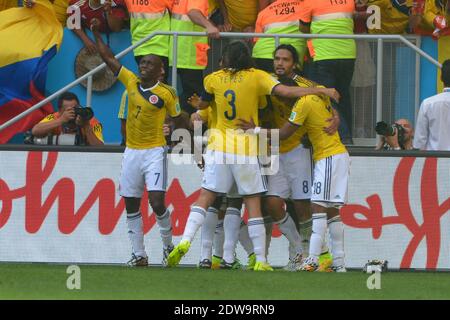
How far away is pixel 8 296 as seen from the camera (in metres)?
12.1

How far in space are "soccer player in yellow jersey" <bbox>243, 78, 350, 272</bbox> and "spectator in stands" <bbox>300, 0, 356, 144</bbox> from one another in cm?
127

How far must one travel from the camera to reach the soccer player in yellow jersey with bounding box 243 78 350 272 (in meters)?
14.9

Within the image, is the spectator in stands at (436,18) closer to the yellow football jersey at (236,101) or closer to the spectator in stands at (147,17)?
the spectator in stands at (147,17)

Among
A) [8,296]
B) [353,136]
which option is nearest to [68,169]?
[353,136]

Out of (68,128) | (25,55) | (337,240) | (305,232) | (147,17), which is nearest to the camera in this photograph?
(337,240)

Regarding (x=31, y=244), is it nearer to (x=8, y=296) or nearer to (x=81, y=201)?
(x=81, y=201)

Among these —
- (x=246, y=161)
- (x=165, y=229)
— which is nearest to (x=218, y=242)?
(x=165, y=229)

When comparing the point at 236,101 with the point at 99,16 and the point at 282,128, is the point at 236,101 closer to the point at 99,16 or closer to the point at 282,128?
the point at 282,128

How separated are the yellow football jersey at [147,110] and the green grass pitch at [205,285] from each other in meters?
1.32

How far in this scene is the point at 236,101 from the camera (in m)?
Result: 15.0

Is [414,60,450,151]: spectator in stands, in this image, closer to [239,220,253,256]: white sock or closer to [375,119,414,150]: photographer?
[375,119,414,150]: photographer

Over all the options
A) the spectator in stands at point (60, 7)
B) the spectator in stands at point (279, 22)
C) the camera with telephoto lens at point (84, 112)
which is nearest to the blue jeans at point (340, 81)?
the spectator in stands at point (279, 22)

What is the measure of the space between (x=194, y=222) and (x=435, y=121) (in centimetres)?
311

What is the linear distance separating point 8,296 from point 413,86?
242 inches
